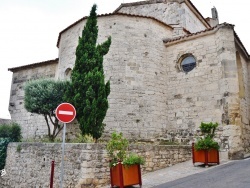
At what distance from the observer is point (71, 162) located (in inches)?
287

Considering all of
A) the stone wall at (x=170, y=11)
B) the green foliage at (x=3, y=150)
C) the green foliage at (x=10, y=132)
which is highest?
the stone wall at (x=170, y=11)

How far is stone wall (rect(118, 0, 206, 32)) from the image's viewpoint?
15.6 metres

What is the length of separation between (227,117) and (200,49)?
3.61 meters

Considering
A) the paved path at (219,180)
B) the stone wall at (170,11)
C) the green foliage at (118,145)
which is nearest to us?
the paved path at (219,180)

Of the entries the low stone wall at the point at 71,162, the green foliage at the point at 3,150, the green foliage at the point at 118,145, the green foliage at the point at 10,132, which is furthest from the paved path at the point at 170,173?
the green foliage at the point at 10,132

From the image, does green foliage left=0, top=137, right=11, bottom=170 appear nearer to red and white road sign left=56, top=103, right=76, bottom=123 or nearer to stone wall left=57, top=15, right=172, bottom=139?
stone wall left=57, top=15, right=172, bottom=139

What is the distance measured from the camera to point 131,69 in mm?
11883

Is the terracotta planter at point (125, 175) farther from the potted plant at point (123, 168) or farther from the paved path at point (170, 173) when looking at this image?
the paved path at point (170, 173)

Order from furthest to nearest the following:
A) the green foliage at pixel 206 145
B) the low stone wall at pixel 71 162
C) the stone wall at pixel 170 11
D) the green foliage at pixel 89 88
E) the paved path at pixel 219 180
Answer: the stone wall at pixel 170 11 → the green foliage at pixel 89 88 → the green foliage at pixel 206 145 → the low stone wall at pixel 71 162 → the paved path at pixel 219 180

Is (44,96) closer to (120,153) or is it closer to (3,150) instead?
(3,150)

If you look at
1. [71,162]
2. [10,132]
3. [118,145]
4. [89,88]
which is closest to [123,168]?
[118,145]

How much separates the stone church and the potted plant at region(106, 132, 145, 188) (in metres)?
4.32

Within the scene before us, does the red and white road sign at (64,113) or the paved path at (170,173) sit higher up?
the red and white road sign at (64,113)

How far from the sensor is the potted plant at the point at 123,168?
6.25 m
